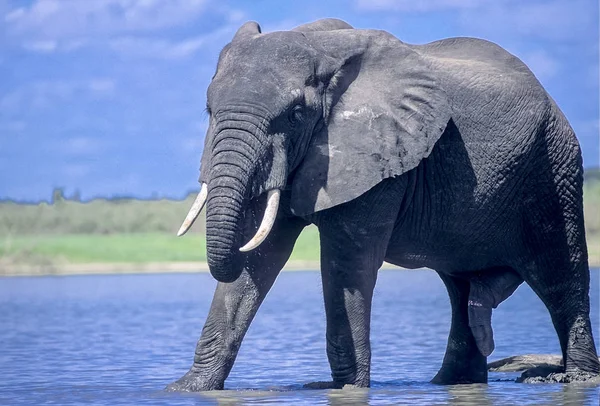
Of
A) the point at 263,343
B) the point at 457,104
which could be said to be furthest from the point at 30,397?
the point at 263,343

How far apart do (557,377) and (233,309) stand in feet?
8.62

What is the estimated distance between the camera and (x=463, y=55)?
11484 mm

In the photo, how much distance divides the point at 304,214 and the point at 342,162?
425 millimetres

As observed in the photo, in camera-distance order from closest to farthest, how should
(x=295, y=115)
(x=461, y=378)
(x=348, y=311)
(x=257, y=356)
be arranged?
1. (x=295, y=115)
2. (x=348, y=311)
3. (x=461, y=378)
4. (x=257, y=356)

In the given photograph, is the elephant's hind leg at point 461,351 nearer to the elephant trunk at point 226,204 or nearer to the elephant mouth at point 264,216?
the elephant mouth at point 264,216

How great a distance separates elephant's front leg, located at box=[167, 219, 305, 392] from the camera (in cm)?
1053

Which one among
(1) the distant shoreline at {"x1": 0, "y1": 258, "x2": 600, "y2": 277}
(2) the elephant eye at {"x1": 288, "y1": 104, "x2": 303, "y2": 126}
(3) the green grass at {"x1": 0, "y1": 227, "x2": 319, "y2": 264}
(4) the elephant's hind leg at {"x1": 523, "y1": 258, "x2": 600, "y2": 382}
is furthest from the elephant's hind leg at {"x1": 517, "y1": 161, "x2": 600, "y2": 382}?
(1) the distant shoreline at {"x1": 0, "y1": 258, "x2": 600, "y2": 277}

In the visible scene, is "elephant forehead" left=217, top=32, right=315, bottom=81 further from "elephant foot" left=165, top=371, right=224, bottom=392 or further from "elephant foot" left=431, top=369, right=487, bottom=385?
"elephant foot" left=431, top=369, right=487, bottom=385

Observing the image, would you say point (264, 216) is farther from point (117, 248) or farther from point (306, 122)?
point (117, 248)

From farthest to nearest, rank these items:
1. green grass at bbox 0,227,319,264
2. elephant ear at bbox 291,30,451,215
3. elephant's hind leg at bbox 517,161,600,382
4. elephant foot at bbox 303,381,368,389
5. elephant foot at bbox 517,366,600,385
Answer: green grass at bbox 0,227,319,264, elephant foot at bbox 517,366,600,385, elephant's hind leg at bbox 517,161,600,382, elephant foot at bbox 303,381,368,389, elephant ear at bbox 291,30,451,215

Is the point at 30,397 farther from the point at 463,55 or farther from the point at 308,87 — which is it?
the point at 463,55

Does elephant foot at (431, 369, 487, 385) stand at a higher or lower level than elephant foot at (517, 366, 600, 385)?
higher

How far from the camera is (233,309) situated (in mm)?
10539

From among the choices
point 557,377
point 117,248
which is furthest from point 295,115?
point 117,248
